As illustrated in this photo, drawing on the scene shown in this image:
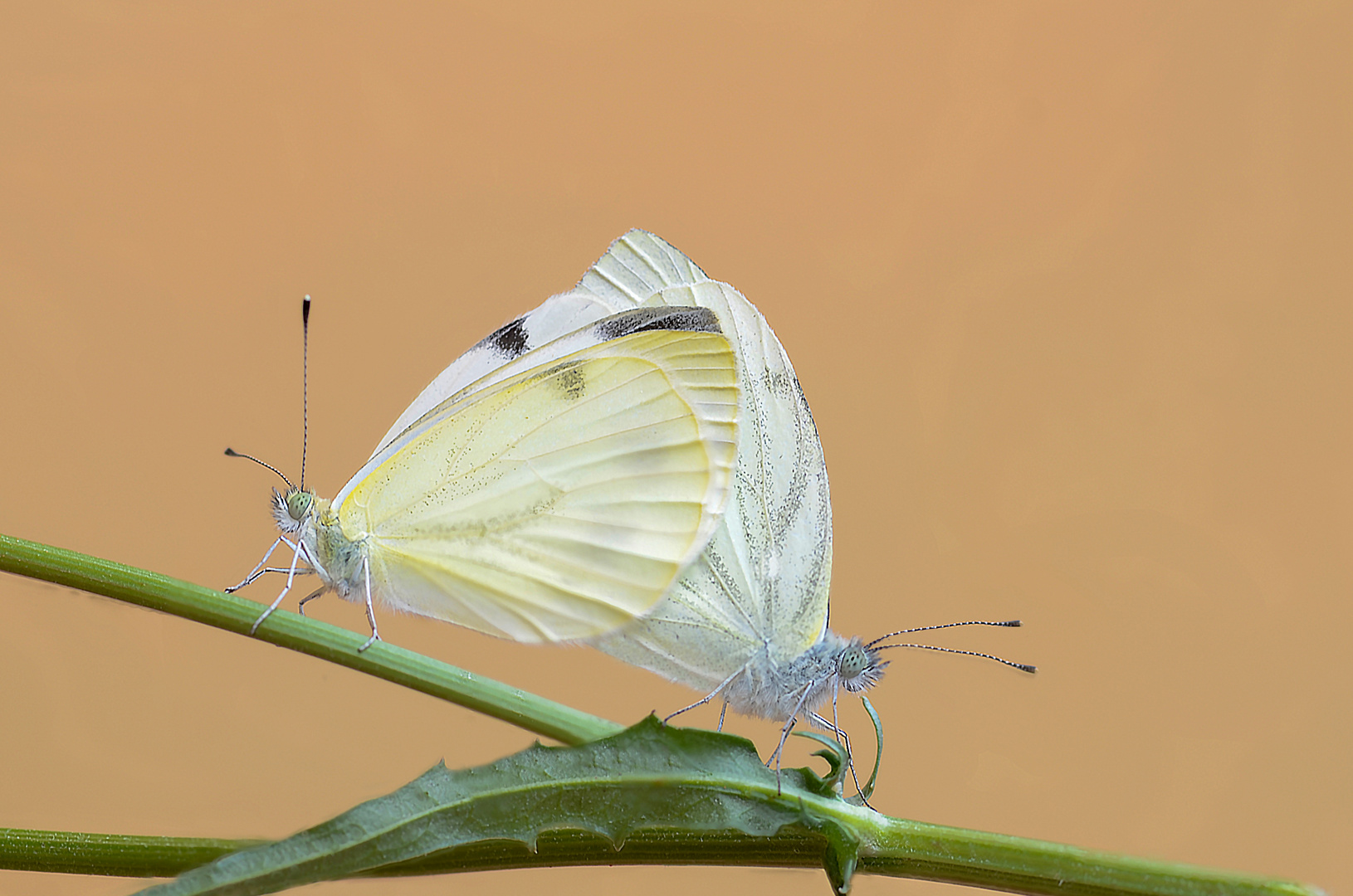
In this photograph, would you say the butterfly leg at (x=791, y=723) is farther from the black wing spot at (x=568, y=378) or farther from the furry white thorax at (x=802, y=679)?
the black wing spot at (x=568, y=378)

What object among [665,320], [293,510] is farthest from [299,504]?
[665,320]

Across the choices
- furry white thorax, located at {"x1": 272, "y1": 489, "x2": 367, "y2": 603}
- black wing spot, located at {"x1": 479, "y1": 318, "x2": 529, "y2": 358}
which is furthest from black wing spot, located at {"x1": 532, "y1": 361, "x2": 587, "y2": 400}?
furry white thorax, located at {"x1": 272, "y1": 489, "x2": 367, "y2": 603}

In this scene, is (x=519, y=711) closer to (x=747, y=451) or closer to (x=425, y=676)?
(x=425, y=676)

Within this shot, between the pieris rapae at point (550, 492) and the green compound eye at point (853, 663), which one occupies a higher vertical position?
the pieris rapae at point (550, 492)

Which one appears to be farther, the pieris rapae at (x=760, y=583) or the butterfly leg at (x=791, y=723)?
the pieris rapae at (x=760, y=583)

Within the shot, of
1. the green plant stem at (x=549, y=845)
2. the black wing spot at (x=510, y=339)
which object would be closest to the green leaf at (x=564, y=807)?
the green plant stem at (x=549, y=845)

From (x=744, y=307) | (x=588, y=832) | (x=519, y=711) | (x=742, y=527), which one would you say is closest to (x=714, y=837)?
(x=588, y=832)

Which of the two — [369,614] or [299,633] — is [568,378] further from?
[299,633]
